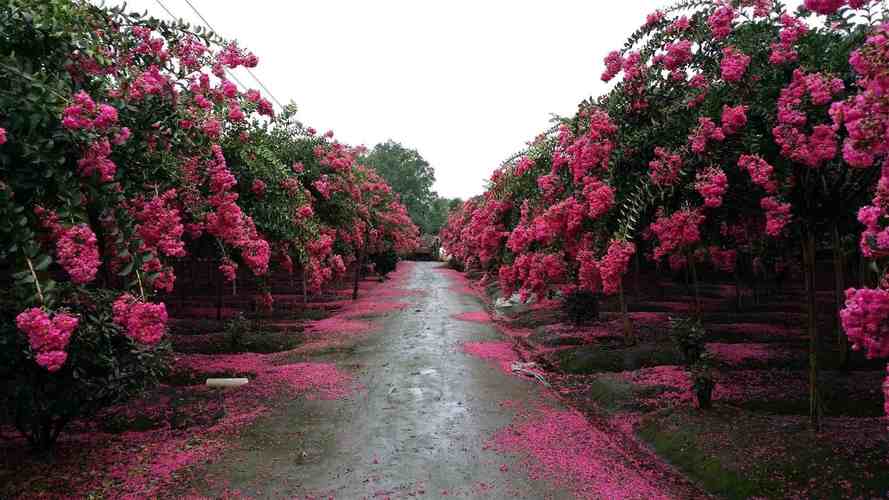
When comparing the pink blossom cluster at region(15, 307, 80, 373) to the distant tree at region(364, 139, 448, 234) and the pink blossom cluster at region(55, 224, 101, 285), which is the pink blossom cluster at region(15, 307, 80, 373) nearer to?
the pink blossom cluster at region(55, 224, 101, 285)

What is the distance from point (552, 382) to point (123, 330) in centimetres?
652

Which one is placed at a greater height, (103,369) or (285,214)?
(285,214)

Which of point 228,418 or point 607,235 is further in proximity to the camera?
point 607,235

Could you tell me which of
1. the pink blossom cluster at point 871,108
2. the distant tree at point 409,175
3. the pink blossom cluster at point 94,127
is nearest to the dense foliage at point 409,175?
the distant tree at point 409,175

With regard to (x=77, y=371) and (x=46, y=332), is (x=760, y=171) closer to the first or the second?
(x=46, y=332)

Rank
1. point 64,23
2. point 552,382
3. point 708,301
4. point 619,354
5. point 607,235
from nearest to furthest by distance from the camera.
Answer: point 64,23, point 607,235, point 552,382, point 619,354, point 708,301

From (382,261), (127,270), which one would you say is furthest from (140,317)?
(382,261)

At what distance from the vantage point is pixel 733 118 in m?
5.91

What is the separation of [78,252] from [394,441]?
368 centimetres

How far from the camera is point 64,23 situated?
487 centimetres

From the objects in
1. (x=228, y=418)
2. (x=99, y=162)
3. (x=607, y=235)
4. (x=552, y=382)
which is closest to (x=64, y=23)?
(x=99, y=162)

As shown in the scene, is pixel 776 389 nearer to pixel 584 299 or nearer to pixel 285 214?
pixel 584 299

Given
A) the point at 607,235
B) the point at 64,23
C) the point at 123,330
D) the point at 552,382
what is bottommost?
the point at 552,382

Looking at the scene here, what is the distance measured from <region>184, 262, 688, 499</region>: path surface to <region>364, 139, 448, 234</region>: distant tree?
2062 inches
